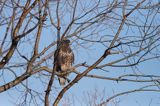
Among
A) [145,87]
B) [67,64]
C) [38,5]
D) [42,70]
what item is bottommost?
[145,87]

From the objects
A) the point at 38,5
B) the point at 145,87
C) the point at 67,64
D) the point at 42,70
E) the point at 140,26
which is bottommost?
the point at 145,87

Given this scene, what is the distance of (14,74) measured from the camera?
5730 millimetres

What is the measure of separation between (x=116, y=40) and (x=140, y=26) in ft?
1.41

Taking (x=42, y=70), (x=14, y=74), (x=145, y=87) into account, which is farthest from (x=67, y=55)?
(x=145, y=87)

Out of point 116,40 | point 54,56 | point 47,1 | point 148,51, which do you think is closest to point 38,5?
point 47,1

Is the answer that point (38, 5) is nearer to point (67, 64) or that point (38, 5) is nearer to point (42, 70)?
point (42, 70)

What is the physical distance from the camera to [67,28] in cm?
482

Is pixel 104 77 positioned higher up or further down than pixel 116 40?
further down

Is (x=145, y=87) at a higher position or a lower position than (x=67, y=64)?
lower

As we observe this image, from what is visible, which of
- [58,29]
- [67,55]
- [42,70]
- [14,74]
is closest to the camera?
[58,29]

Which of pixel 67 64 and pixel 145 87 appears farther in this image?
pixel 67 64

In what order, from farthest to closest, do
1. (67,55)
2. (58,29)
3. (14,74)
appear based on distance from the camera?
(67,55) → (14,74) → (58,29)

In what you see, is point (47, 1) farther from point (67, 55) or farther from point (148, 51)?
point (67, 55)

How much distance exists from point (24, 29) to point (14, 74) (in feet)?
2.24
